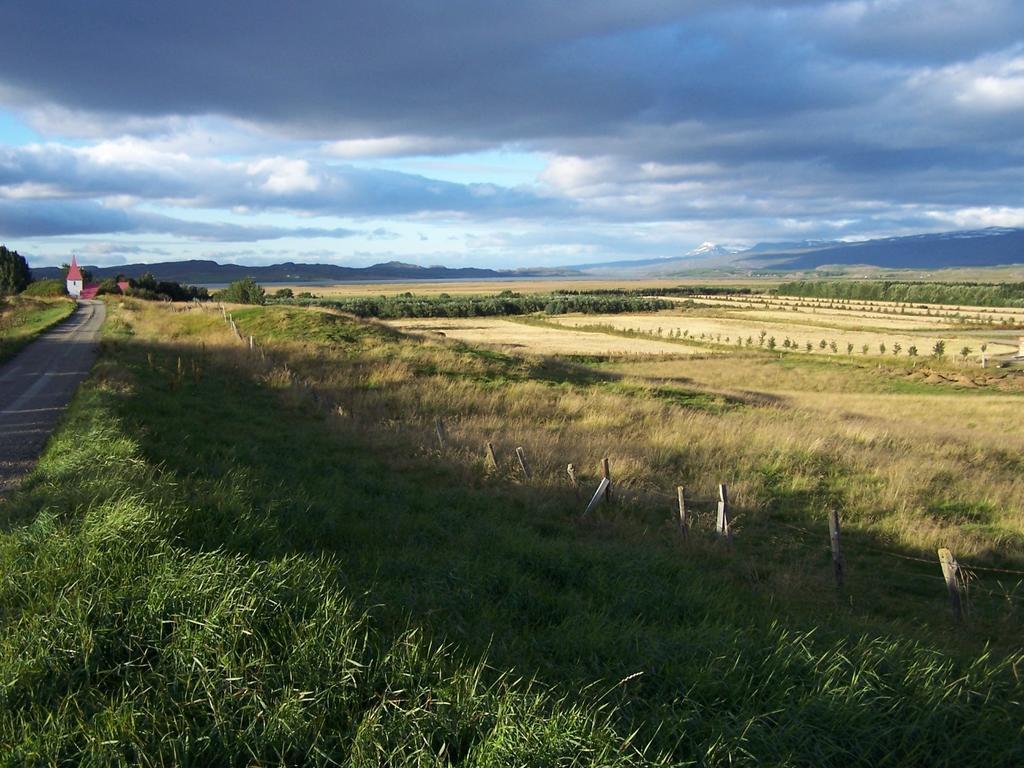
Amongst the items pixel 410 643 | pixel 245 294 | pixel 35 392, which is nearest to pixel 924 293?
pixel 245 294

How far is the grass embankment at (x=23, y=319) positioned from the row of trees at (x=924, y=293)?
130468 millimetres

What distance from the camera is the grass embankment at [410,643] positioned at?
11.6 ft

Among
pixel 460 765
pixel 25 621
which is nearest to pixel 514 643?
pixel 460 765

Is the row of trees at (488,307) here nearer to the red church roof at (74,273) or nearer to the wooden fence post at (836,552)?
the red church roof at (74,273)

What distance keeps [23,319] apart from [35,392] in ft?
98.8

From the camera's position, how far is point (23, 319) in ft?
134

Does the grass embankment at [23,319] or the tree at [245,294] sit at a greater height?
the tree at [245,294]

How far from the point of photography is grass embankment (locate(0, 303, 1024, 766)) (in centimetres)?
353

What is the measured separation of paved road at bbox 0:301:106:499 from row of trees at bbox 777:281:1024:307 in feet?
440

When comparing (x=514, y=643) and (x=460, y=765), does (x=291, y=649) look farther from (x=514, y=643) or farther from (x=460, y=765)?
(x=514, y=643)

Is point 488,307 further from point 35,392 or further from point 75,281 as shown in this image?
point 35,392

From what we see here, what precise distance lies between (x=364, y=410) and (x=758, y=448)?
393 inches

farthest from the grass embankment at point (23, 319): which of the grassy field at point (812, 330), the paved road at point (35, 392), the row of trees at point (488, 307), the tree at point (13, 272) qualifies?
the row of trees at point (488, 307)

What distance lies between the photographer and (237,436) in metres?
12.7
